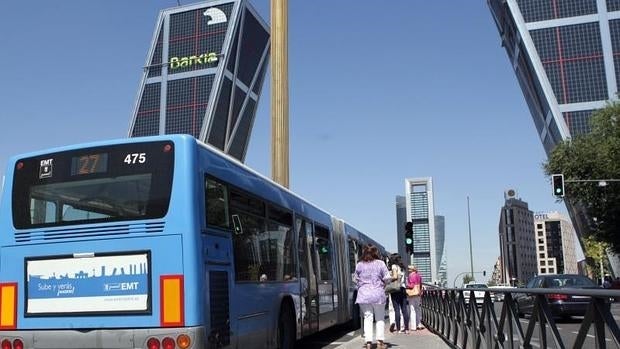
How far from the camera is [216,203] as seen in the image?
25.7 ft

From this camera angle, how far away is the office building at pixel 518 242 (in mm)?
108062

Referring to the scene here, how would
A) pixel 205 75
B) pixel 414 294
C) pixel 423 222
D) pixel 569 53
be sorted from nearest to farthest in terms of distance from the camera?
1. pixel 414 294
2. pixel 423 222
3. pixel 569 53
4. pixel 205 75

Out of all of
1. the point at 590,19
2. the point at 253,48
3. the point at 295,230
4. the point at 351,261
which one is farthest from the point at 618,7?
the point at 295,230

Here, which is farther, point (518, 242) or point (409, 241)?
point (518, 242)

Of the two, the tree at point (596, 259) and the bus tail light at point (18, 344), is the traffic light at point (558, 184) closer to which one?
the bus tail light at point (18, 344)

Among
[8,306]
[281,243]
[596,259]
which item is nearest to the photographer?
[8,306]

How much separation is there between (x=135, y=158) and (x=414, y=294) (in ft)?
30.8

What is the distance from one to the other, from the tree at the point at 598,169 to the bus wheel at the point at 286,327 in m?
31.9

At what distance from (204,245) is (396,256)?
8.84 m

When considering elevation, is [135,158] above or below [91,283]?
above

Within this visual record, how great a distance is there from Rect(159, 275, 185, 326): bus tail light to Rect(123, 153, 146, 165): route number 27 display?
140 centimetres

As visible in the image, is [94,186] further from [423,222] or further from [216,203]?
[423,222]

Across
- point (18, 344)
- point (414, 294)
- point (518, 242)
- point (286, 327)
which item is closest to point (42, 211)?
point (18, 344)

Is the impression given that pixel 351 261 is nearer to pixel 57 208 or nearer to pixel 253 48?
pixel 57 208
